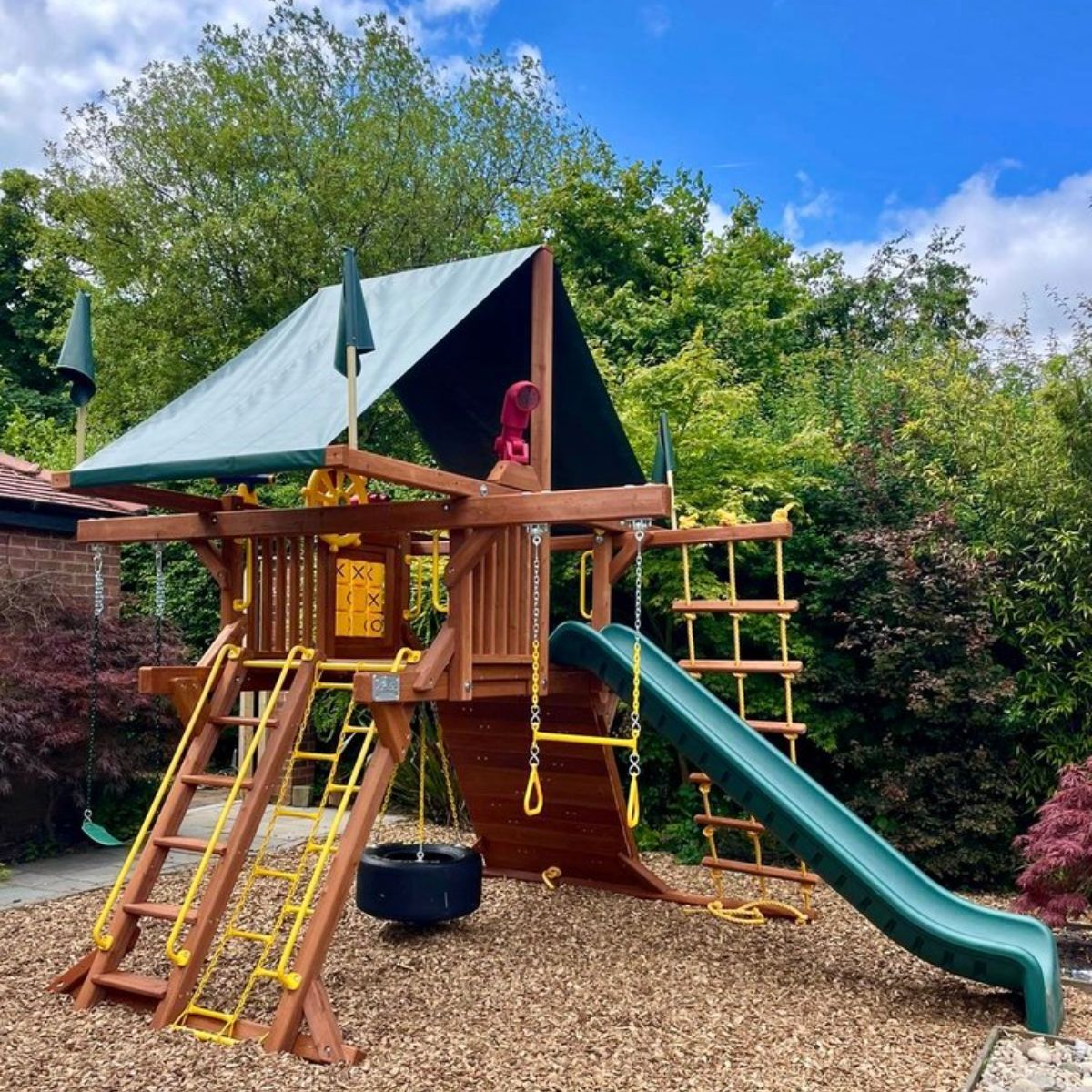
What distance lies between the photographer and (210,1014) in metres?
4.25

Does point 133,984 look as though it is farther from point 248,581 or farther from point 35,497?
point 35,497

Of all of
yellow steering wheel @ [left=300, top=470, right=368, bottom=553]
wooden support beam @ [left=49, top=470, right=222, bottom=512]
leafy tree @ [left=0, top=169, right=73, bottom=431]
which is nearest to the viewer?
wooden support beam @ [left=49, top=470, right=222, bottom=512]

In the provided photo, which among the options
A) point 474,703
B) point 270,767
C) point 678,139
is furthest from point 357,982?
point 678,139

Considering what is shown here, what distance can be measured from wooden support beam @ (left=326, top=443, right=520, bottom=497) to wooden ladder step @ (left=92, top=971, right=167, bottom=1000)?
2.33 meters

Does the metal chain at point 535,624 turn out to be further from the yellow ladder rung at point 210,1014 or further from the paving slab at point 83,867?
the paving slab at point 83,867

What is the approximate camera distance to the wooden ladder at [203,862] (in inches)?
173

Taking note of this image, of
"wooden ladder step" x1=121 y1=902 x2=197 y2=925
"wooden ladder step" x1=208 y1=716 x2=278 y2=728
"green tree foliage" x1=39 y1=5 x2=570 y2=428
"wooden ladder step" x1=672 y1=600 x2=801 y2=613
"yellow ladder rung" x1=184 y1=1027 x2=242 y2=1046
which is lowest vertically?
"yellow ladder rung" x1=184 y1=1027 x2=242 y2=1046

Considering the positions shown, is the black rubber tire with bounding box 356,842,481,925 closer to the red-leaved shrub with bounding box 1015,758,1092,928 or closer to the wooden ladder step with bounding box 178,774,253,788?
the wooden ladder step with bounding box 178,774,253,788

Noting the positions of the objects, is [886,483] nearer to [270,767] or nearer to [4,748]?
[270,767]

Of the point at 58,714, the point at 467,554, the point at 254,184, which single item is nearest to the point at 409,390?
the point at 467,554

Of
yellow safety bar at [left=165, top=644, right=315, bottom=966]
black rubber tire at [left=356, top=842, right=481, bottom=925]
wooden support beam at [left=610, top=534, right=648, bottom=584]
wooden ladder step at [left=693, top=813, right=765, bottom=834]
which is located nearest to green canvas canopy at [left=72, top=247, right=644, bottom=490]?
wooden support beam at [left=610, top=534, right=648, bottom=584]

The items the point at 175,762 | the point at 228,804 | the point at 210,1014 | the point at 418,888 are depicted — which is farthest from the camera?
the point at 418,888

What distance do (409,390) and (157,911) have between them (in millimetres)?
3223

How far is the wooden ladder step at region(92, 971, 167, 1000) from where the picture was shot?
14.5ft
